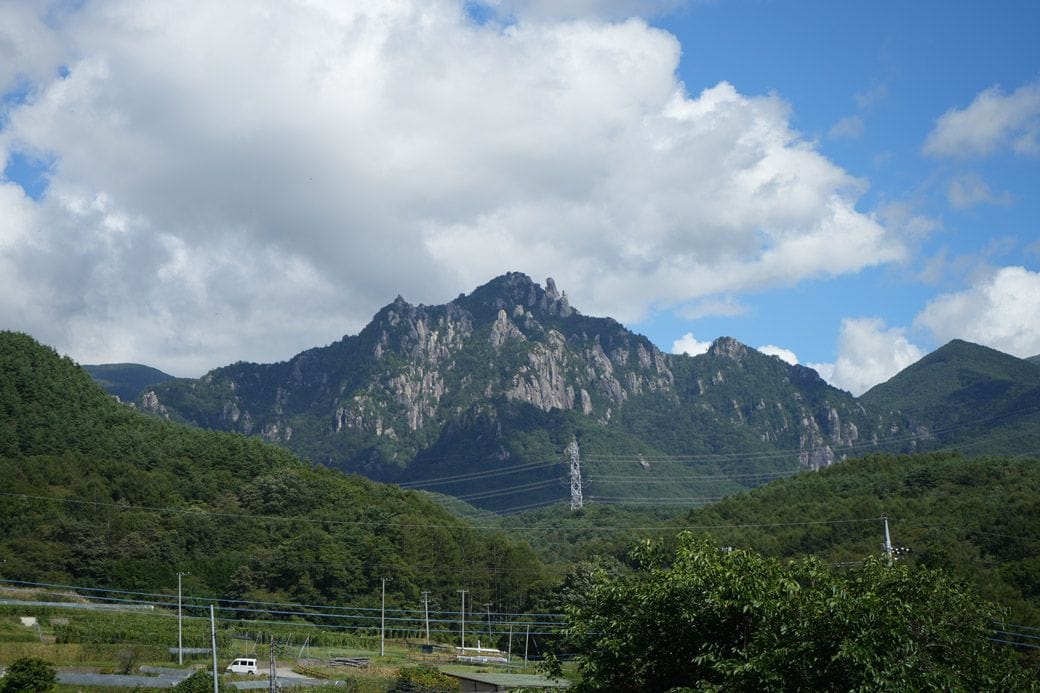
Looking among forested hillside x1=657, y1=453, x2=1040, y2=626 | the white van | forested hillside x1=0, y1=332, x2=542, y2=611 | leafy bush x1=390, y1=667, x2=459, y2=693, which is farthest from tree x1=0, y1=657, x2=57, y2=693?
forested hillside x1=0, y1=332, x2=542, y2=611

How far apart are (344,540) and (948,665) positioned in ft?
252

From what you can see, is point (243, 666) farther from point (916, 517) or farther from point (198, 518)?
point (916, 517)

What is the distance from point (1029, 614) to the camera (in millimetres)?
52156

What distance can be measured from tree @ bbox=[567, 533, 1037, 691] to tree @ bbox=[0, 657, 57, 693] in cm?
2315

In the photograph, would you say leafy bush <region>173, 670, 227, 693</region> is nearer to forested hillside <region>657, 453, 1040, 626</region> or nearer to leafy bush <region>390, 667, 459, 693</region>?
leafy bush <region>390, 667, 459, 693</region>

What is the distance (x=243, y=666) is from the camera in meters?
55.5

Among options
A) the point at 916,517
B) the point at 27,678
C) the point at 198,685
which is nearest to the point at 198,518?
the point at 198,685

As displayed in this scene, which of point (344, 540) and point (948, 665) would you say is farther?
point (344, 540)

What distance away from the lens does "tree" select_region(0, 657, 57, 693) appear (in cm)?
3356

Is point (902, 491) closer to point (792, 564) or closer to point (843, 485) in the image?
point (843, 485)

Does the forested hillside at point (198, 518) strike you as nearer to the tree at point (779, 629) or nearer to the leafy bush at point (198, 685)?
the leafy bush at point (198, 685)

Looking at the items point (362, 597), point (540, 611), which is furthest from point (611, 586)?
point (540, 611)

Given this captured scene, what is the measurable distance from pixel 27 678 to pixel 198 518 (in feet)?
179

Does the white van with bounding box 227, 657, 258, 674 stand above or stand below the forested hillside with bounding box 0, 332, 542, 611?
below
